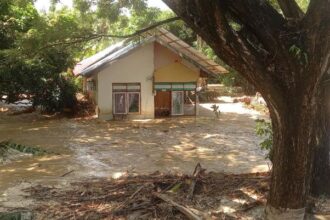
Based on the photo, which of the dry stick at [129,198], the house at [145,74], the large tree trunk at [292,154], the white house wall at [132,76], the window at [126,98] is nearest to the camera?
the large tree trunk at [292,154]

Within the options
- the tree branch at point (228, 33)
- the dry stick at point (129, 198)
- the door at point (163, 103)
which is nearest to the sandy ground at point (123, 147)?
the door at point (163, 103)

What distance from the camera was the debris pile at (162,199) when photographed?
7.71m

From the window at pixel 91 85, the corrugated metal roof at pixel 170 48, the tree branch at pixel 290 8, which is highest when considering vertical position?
the corrugated metal roof at pixel 170 48

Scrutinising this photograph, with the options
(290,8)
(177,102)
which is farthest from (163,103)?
(290,8)

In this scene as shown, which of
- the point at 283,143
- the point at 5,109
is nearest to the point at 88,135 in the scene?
the point at 5,109

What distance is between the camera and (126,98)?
85.0ft

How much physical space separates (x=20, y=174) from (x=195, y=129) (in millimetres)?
11133

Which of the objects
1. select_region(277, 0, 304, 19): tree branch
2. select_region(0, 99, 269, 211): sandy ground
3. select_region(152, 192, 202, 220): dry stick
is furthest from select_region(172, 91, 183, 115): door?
select_region(277, 0, 304, 19): tree branch

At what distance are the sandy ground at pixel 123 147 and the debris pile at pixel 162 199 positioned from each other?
117cm

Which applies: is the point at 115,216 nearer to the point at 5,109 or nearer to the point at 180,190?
the point at 180,190

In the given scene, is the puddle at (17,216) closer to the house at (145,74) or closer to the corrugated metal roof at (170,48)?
the corrugated metal roof at (170,48)

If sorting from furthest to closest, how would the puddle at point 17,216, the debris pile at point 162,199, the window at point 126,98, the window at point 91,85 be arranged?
the window at point 91,85
the window at point 126,98
the debris pile at point 162,199
the puddle at point 17,216

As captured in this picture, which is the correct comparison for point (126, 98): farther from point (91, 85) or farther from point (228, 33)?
point (228, 33)

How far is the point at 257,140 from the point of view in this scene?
19281mm
